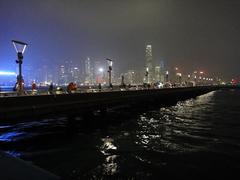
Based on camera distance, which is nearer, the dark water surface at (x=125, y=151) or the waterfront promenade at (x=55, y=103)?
the dark water surface at (x=125, y=151)

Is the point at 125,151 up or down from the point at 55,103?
down

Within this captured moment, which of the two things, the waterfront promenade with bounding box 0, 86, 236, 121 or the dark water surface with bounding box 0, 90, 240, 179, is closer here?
the dark water surface with bounding box 0, 90, 240, 179

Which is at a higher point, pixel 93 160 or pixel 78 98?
pixel 78 98

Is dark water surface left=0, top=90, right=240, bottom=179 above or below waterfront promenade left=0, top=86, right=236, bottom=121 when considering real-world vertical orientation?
below

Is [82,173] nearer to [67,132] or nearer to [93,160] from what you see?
[93,160]

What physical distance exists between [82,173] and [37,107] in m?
10.7

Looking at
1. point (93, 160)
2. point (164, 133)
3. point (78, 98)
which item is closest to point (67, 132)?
point (78, 98)

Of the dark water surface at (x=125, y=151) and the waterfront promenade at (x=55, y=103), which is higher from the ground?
the waterfront promenade at (x=55, y=103)

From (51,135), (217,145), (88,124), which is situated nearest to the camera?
(217,145)

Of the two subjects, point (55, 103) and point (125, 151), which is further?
point (55, 103)

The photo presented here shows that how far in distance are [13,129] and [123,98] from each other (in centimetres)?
1870

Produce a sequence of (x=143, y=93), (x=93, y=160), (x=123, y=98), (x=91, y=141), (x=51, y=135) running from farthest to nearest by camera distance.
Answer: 1. (x=143, y=93)
2. (x=123, y=98)
3. (x=51, y=135)
4. (x=91, y=141)
5. (x=93, y=160)

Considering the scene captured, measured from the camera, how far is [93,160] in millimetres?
18766

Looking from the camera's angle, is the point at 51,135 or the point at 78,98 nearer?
the point at 51,135
